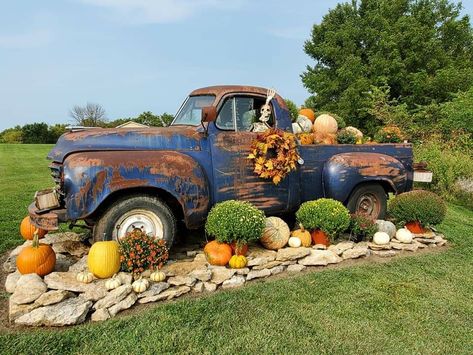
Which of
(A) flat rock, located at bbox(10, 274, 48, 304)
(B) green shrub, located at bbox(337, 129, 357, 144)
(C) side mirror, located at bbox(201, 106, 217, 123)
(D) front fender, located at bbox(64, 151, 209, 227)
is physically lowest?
(A) flat rock, located at bbox(10, 274, 48, 304)

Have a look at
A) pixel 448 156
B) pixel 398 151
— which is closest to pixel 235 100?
pixel 398 151

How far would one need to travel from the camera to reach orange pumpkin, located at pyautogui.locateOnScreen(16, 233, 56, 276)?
171 inches

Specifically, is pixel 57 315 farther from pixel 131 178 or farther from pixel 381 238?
pixel 381 238

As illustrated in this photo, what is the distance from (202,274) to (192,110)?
2529 mm

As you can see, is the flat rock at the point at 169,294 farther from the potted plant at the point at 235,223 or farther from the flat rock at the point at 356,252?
the flat rock at the point at 356,252

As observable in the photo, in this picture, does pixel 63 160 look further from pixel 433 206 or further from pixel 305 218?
pixel 433 206

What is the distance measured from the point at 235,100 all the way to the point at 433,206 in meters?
3.71

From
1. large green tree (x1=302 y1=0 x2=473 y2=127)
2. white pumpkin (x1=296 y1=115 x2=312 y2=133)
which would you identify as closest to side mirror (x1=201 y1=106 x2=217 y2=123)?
white pumpkin (x1=296 y1=115 x2=312 y2=133)

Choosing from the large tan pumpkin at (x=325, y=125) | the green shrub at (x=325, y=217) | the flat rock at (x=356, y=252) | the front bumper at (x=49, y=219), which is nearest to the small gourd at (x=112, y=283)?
the front bumper at (x=49, y=219)

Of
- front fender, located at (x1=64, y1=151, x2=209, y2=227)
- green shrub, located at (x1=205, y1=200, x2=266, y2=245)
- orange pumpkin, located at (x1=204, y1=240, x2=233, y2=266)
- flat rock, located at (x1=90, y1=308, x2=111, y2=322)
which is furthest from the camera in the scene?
orange pumpkin, located at (x1=204, y1=240, x2=233, y2=266)

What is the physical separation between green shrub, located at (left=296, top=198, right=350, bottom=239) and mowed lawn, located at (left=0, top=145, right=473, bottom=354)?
2.21ft

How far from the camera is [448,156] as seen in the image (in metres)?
13.3

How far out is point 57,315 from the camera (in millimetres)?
3686

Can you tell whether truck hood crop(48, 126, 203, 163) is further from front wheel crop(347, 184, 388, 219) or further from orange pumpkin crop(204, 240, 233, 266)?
front wheel crop(347, 184, 388, 219)
